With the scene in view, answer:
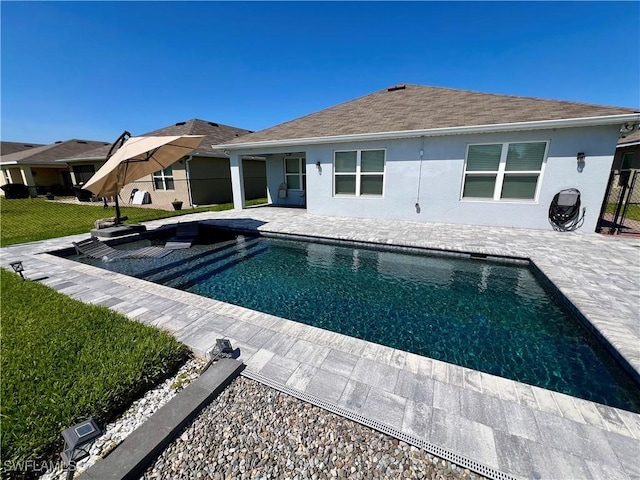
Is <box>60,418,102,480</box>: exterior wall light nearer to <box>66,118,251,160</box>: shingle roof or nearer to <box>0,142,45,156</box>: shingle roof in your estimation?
<box>66,118,251,160</box>: shingle roof

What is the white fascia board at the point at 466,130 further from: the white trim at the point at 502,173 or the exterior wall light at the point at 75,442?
the exterior wall light at the point at 75,442

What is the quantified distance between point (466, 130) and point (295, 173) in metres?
8.61

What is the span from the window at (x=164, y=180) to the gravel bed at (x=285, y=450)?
16.0 meters

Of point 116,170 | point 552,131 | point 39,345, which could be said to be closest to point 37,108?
point 116,170

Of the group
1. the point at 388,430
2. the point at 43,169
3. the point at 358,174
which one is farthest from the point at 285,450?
the point at 43,169

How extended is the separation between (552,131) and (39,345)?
38.2ft

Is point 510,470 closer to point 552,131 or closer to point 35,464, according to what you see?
point 35,464

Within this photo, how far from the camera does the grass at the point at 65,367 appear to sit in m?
1.93

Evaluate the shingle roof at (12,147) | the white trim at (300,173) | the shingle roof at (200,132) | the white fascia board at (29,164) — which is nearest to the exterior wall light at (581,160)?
the white trim at (300,173)

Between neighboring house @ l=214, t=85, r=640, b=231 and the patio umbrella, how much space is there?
12.2ft

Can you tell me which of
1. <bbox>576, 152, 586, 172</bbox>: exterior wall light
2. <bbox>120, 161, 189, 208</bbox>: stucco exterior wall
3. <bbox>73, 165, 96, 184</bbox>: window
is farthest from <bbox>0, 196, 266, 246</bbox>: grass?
<bbox>576, 152, 586, 172</bbox>: exterior wall light

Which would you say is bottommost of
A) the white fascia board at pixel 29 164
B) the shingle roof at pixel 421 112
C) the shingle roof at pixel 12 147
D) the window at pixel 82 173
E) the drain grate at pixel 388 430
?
the drain grate at pixel 388 430

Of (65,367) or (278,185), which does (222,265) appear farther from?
(278,185)

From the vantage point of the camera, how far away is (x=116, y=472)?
5.46ft
